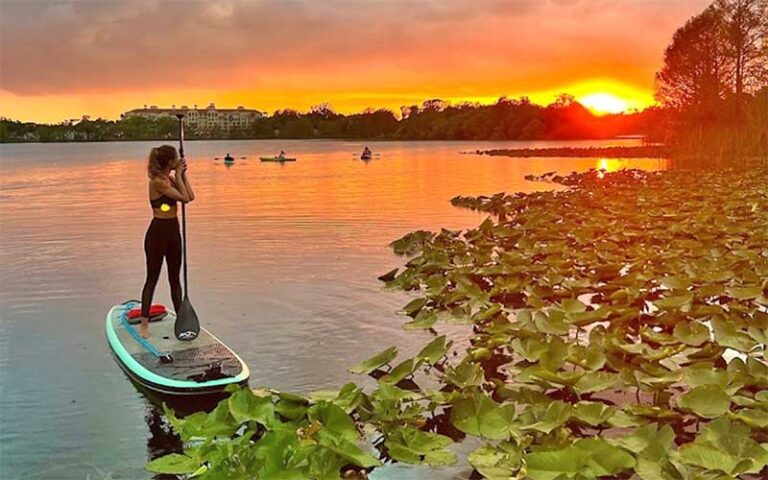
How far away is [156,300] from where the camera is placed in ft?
27.7

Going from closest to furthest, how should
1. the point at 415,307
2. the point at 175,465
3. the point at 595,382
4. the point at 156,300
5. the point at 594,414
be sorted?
the point at 175,465
the point at 594,414
the point at 595,382
the point at 415,307
the point at 156,300

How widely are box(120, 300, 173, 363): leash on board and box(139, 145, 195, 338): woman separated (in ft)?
0.22

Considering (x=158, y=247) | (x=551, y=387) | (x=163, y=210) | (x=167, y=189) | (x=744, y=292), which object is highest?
(x=167, y=189)

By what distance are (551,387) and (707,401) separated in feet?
3.17

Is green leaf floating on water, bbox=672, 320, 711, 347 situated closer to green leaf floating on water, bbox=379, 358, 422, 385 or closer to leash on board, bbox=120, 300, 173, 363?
green leaf floating on water, bbox=379, 358, 422, 385

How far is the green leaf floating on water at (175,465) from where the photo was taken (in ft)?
12.3

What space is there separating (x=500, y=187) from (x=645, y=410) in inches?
771

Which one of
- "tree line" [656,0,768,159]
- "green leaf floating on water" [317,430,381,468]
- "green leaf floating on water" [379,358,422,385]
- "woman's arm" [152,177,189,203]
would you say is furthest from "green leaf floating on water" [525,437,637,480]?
"tree line" [656,0,768,159]

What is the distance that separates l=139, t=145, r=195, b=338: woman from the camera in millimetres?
6098

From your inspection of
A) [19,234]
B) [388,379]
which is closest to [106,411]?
[388,379]

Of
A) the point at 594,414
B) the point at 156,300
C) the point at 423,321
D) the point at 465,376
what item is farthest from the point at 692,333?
the point at 156,300

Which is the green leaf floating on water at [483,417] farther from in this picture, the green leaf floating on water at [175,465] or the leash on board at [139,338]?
the leash on board at [139,338]

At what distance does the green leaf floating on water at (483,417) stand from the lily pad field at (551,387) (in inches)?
0.4

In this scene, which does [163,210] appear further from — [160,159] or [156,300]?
[156,300]
